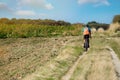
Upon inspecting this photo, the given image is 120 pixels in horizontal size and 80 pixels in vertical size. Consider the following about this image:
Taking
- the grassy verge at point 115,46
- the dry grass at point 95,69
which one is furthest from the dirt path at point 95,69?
the grassy verge at point 115,46

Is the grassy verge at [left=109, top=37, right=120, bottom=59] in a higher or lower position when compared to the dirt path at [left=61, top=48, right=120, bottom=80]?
higher

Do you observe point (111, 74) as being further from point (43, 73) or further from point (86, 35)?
point (86, 35)

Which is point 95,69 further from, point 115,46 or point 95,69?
point 115,46

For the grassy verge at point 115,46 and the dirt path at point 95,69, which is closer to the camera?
the dirt path at point 95,69

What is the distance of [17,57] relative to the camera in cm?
2600

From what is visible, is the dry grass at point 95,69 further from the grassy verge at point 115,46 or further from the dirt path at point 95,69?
the grassy verge at point 115,46

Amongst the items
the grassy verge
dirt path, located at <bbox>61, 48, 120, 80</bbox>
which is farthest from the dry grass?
the grassy verge

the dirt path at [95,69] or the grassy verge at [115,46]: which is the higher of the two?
the grassy verge at [115,46]

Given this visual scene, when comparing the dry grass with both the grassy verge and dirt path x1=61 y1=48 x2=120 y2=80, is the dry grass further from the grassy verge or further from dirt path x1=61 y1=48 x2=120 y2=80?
the grassy verge

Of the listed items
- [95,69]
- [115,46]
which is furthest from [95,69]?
[115,46]

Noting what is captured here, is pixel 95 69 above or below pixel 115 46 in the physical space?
below

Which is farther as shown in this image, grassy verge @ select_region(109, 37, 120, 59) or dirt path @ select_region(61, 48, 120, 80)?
grassy verge @ select_region(109, 37, 120, 59)

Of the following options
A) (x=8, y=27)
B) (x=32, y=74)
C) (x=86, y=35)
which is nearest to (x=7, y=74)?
(x=32, y=74)

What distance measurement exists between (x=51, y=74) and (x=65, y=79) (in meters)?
1.34
